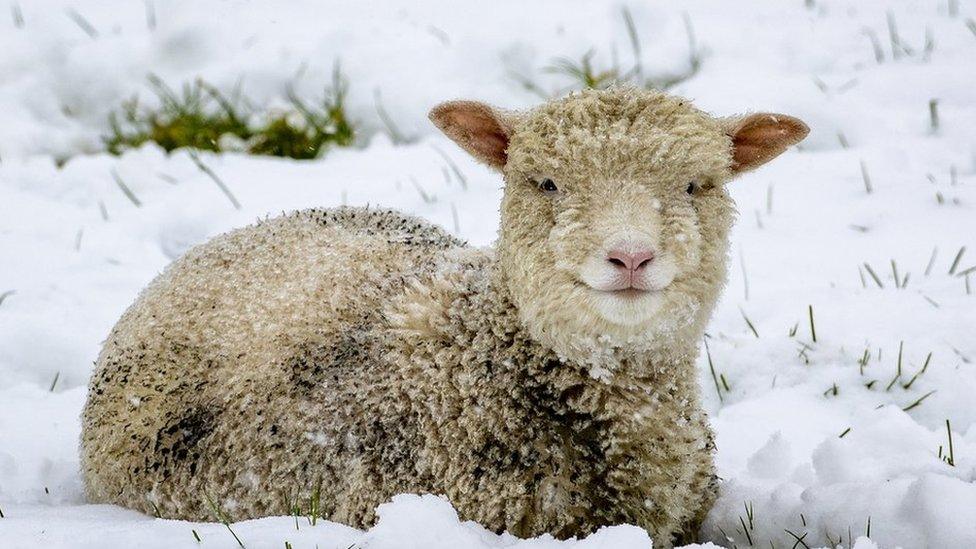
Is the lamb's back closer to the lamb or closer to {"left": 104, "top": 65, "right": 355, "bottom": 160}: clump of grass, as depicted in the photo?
the lamb

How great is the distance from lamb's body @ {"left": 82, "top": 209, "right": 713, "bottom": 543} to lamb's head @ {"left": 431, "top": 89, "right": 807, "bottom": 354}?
0.56ft

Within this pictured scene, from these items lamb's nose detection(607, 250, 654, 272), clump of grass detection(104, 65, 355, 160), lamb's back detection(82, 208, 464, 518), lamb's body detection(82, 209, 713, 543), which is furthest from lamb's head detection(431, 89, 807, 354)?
clump of grass detection(104, 65, 355, 160)

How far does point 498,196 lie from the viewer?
6.32 metres

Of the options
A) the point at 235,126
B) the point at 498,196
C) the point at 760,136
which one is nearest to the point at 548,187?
the point at 760,136

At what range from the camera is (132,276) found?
567cm

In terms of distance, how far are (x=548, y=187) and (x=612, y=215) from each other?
0.95 feet

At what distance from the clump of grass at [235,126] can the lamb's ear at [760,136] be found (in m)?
3.62

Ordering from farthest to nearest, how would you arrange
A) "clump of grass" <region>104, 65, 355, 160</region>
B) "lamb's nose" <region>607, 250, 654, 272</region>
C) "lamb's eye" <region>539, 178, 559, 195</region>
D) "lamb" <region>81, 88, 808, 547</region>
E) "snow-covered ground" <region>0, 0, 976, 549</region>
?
1. "clump of grass" <region>104, 65, 355, 160</region>
2. "snow-covered ground" <region>0, 0, 976, 549</region>
3. "lamb's eye" <region>539, 178, 559, 195</region>
4. "lamb" <region>81, 88, 808, 547</region>
5. "lamb's nose" <region>607, 250, 654, 272</region>

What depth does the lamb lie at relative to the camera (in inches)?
125

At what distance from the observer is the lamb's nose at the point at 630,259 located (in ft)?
9.71

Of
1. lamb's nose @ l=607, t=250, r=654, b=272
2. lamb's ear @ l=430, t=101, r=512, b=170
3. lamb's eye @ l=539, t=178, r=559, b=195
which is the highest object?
lamb's ear @ l=430, t=101, r=512, b=170

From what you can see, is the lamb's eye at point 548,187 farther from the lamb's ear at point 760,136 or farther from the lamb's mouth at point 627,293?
the lamb's ear at point 760,136

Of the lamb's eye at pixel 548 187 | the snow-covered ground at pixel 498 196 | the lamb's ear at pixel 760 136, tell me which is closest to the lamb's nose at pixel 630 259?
the lamb's eye at pixel 548 187

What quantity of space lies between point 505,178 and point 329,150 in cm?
378
